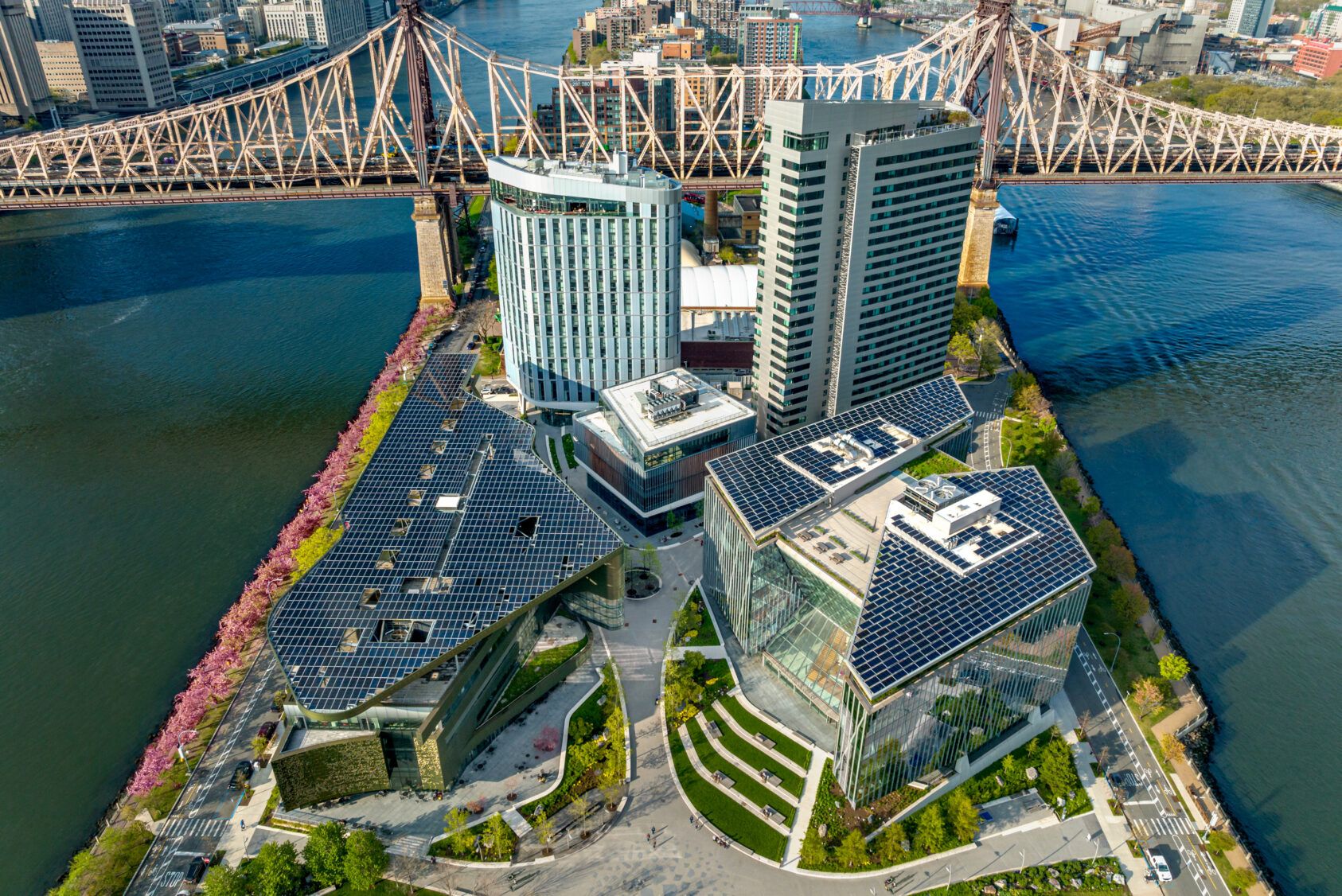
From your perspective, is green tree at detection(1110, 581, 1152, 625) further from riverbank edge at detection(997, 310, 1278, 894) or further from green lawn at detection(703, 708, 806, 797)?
green lawn at detection(703, 708, 806, 797)

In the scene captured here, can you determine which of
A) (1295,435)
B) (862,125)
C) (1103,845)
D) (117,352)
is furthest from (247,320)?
(1295,435)

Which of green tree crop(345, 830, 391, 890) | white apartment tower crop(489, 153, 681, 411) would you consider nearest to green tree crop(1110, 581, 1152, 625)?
white apartment tower crop(489, 153, 681, 411)

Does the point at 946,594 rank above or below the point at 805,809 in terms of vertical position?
above

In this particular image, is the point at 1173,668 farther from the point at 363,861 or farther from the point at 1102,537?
the point at 363,861

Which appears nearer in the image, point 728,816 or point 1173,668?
point 728,816

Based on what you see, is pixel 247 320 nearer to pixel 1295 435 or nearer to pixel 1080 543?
pixel 1080 543

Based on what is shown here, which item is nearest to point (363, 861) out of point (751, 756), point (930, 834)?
point (751, 756)
